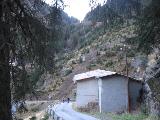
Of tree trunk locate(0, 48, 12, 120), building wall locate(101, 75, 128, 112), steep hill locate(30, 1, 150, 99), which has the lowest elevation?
tree trunk locate(0, 48, 12, 120)

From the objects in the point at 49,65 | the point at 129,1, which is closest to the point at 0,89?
the point at 49,65

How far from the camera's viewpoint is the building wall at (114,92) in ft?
149

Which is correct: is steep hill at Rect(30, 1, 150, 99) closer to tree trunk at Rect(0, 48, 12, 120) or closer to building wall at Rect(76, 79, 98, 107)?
building wall at Rect(76, 79, 98, 107)

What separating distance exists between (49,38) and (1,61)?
88.7 inches

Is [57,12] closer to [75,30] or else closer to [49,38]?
[49,38]

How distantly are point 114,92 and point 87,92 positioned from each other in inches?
242

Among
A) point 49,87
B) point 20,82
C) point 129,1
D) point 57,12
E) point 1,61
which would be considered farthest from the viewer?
point 49,87

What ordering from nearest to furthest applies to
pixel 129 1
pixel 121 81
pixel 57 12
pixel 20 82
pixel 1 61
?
pixel 1 61, pixel 20 82, pixel 57 12, pixel 129 1, pixel 121 81

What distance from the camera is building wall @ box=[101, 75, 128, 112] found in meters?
45.4

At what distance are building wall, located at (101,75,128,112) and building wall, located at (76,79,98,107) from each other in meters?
2.63

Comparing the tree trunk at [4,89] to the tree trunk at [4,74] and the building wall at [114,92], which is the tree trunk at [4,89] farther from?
the building wall at [114,92]

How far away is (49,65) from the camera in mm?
11109

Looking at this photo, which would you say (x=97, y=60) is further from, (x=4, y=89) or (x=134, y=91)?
(x=4, y=89)

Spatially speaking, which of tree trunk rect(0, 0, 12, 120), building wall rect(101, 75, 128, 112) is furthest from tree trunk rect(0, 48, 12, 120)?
building wall rect(101, 75, 128, 112)
